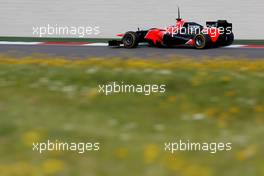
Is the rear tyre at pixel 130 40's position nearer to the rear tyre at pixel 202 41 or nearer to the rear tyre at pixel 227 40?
the rear tyre at pixel 202 41

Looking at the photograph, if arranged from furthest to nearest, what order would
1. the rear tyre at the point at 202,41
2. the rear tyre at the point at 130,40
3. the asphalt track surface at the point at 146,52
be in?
1. the rear tyre at the point at 130,40
2. the rear tyre at the point at 202,41
3. the asphalt track surface at the point at 146,52

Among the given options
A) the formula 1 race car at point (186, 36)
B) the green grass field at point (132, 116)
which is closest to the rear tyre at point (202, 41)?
the formula 1 race car at point (186, 36)

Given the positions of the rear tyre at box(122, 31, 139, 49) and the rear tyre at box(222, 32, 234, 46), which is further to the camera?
the rear tyre at box(122, 31, 139, 49)

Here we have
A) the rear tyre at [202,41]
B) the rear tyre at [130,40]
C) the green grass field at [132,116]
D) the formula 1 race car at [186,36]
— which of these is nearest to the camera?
the green grass field at [132,116]

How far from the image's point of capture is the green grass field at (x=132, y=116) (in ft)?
15.0

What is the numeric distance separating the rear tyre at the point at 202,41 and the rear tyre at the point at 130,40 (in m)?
2.18

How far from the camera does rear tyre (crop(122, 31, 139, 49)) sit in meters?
18.3

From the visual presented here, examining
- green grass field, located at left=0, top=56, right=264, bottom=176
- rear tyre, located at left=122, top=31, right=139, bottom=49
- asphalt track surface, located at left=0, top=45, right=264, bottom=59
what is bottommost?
asphalt track surface, located at left=0, top=45, right=264, bottom=59

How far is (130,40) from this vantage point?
725 inches

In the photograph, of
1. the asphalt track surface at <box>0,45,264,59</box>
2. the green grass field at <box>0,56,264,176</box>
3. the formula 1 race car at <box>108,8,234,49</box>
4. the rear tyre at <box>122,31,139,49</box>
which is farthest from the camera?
the rear tyre at <box>122,31,139,49</box>

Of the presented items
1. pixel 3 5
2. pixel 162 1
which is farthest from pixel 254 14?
pixel 3 5

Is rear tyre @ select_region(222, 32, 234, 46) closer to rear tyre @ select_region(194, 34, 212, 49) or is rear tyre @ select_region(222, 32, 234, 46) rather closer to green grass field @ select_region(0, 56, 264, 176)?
rear tyre @ select_region(194, 34, 212, 49)

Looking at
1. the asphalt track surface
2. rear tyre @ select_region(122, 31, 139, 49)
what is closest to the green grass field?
the asphalt track surface

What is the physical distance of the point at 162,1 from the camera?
23.0 metres
